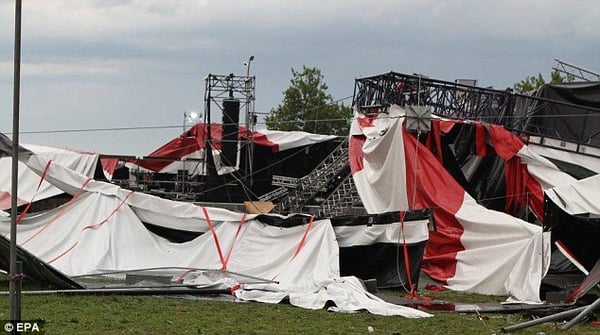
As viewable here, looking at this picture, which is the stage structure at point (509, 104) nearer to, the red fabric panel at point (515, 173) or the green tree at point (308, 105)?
the red fabric panel at point (515, 173)

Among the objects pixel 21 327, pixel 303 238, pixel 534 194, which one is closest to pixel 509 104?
pixel 534 194

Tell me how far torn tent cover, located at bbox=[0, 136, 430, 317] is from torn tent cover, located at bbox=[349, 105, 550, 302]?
7.52 ft

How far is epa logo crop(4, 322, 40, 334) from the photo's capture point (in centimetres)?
568

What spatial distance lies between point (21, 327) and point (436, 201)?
32.6 ft

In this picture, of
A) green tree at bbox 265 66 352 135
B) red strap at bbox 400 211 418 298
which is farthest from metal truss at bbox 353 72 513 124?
green tree at bbox 265 66 352 135

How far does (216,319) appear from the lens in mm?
9352

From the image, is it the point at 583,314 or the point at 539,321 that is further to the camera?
the point at 583,314

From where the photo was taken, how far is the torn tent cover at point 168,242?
13.0 m

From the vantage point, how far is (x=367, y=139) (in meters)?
16.8

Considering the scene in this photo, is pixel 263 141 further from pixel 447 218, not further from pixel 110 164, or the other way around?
pixel 447 218

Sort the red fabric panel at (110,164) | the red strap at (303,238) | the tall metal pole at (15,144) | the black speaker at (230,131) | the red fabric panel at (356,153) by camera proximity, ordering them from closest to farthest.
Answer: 1. the tall metal pole at (15,144)
2. the red strap at (303,238)
3. the red fabric panel at (356,153)
4. the black speaker at (230,131)
5. the red fabric panel at (110,164)

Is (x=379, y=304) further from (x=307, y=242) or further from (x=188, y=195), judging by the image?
(x=188, y=195)

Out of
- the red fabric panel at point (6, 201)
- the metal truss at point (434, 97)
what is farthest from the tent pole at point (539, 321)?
the red fabric panel at point (6, 201)

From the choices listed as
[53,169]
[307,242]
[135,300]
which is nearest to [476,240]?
[307,242]
